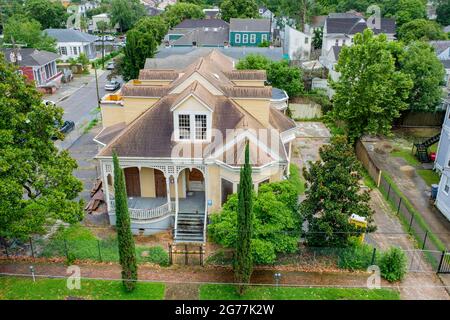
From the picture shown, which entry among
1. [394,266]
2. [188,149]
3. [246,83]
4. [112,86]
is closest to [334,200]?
[394,266]

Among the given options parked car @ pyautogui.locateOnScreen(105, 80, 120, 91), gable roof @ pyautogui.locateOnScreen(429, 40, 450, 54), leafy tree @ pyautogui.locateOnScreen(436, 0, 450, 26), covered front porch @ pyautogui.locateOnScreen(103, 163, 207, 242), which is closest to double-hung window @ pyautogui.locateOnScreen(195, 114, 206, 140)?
covered front porch @ pyautogui.locateOnScreen(103, 163, 207, 242)

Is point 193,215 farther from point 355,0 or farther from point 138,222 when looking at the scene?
point 355,0

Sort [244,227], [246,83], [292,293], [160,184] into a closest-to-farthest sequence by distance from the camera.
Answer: [244,227]
[292,293]
[160,184]
[246,83]

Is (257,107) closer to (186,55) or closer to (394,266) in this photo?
(394,266)

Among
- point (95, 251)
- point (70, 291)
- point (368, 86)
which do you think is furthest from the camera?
point (368, 86)

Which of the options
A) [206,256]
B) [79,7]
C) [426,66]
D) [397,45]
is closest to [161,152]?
[206,256]

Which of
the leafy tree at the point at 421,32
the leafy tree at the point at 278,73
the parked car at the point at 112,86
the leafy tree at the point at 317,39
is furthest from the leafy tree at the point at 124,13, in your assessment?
the leafy tree at the point at 278,73

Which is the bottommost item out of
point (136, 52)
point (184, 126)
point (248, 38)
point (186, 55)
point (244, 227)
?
point (244, 227)
